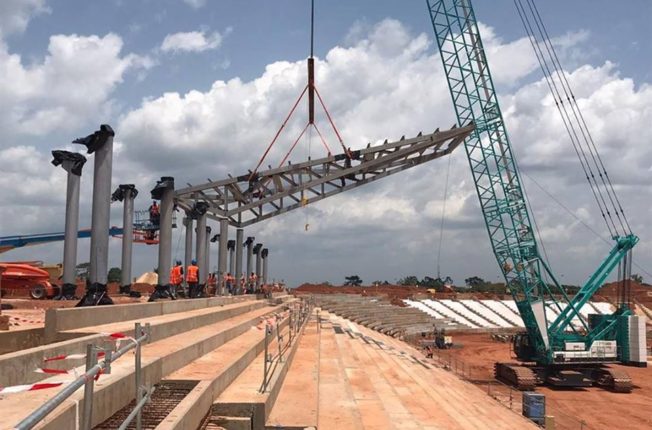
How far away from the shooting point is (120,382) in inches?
238

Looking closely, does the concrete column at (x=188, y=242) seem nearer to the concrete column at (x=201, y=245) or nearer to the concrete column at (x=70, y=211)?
the concrete column at (x=201, y=245)

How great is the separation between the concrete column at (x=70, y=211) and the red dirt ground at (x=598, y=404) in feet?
61.2

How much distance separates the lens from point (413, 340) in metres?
45.8

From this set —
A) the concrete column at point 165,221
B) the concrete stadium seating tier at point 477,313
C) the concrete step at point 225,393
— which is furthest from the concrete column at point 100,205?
the concrete stadium seating tier at point 477,313

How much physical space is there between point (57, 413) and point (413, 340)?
43.2 meters

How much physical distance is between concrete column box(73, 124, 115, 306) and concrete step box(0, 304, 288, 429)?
10.8 ft

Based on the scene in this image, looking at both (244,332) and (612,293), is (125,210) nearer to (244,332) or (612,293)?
(244,332)

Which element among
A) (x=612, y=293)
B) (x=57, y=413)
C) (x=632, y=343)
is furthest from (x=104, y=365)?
(x=612, y=293)

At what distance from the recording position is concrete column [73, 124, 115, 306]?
13.5 meters

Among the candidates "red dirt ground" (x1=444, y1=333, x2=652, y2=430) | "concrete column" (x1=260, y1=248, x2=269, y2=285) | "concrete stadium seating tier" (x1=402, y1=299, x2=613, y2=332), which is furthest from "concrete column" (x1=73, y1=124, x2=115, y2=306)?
"concrete stadium seating tier" (x1=402, y1=299, x2=613, y2=332)

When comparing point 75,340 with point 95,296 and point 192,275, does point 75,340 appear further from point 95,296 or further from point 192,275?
point 192,275

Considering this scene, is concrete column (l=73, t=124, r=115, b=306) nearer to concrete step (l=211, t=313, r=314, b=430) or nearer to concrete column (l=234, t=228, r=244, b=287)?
concrete step (l=211, t=313, r=314, b=430)

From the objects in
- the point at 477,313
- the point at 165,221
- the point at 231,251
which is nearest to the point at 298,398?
the point at 165,221

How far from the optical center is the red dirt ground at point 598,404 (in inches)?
901
